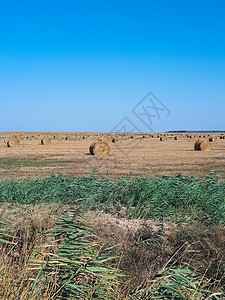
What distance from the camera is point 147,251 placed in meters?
5.71

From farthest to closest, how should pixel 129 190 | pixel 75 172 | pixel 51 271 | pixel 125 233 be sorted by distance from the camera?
1. pixel 75 172
2. pixel 129 190
3. pixel 125 233
4. pixel 51 271

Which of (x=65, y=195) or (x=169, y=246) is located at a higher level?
(x=65, y=195)

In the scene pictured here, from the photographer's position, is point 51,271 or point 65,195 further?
point 65,195

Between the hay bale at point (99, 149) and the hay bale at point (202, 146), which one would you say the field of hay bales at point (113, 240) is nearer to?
the hay bale at point (99, 149)

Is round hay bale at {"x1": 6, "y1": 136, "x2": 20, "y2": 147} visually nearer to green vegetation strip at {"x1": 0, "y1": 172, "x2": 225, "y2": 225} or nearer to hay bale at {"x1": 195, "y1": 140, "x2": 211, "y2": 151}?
hay bale at {"x1": 195, "y1": 140, "x2": 211, "y2": 151}

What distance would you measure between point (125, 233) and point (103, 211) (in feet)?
4.77

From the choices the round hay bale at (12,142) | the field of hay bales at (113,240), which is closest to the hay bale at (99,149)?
the round hay bale at (12,142)

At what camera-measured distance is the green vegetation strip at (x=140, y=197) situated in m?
7.50

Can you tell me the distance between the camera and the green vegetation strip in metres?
7.50

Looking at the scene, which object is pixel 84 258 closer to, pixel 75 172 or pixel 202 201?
pixel 202 201

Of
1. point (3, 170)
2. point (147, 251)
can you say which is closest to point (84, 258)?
point (147, 251)

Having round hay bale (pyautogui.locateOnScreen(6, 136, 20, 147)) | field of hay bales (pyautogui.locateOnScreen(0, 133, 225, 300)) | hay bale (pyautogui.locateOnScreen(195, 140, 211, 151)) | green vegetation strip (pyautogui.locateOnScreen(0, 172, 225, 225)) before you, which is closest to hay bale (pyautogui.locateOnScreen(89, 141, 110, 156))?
hay bale (pyautogui.locateOnScreen(195, 140, 211, 151))

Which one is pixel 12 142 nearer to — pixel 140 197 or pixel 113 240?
pixel 140 197

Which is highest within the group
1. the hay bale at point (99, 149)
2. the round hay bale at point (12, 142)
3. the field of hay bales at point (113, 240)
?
the round hay bale at point (12, 142)
